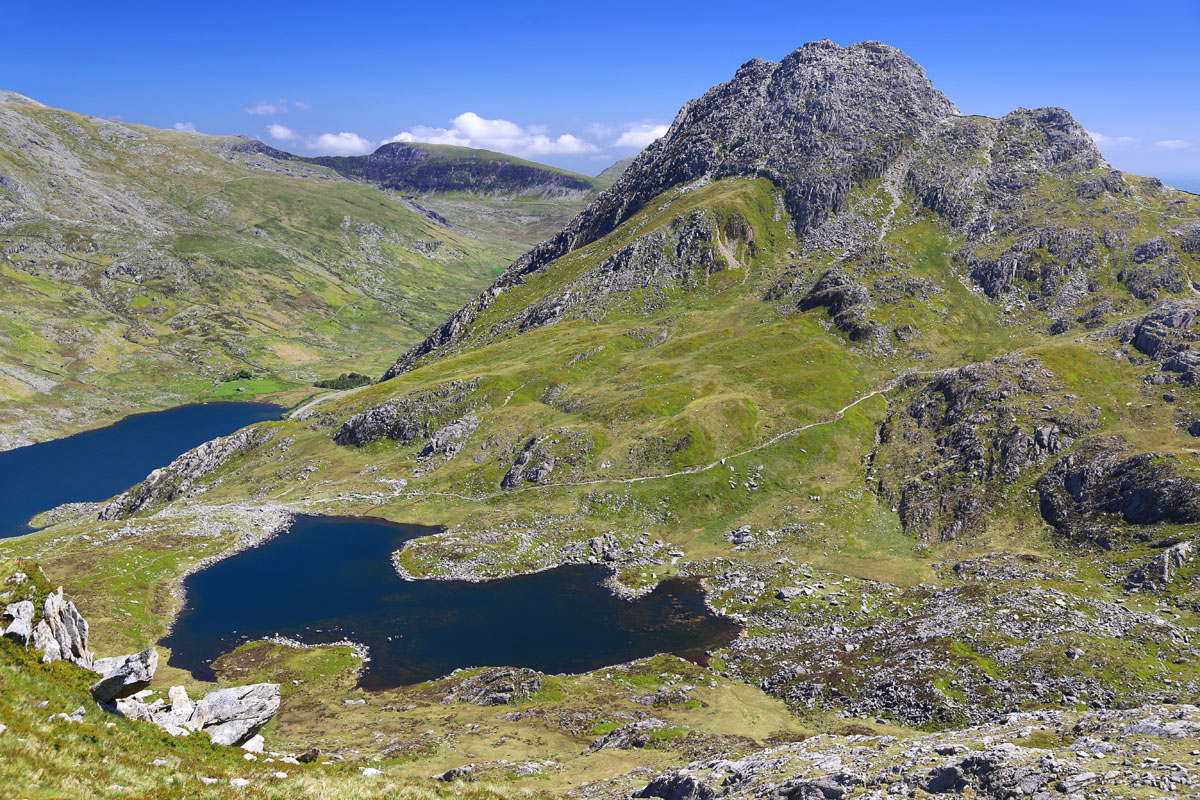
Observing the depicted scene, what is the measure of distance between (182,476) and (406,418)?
64.7 metres

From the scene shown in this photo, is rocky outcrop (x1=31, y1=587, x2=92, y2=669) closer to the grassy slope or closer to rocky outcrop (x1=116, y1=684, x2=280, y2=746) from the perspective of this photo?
rocky outcrop (x1=116, y1=684, x2=280, y2=746)

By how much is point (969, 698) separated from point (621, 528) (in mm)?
72414

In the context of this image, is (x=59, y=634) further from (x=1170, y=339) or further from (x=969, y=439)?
(x=1170, y=339)

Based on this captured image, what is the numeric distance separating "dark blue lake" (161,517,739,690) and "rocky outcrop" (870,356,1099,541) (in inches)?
1992

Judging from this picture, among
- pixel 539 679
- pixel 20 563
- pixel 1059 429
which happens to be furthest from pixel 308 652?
pixel 1059 429

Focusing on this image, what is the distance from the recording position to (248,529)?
14075 cm

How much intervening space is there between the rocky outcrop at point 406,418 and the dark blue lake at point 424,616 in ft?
176

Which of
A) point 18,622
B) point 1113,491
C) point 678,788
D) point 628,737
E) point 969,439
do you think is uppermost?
point 18,622

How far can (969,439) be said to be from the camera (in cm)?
13225

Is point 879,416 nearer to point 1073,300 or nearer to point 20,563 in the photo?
point 1073,300

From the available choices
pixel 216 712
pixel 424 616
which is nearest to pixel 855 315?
pixel 424 616

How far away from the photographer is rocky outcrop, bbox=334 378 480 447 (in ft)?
599

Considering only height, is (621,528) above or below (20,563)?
below

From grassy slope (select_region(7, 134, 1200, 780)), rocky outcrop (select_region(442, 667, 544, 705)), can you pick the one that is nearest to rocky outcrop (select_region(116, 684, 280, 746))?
grassy slope (select_region(7, 134, 1200, 780))
